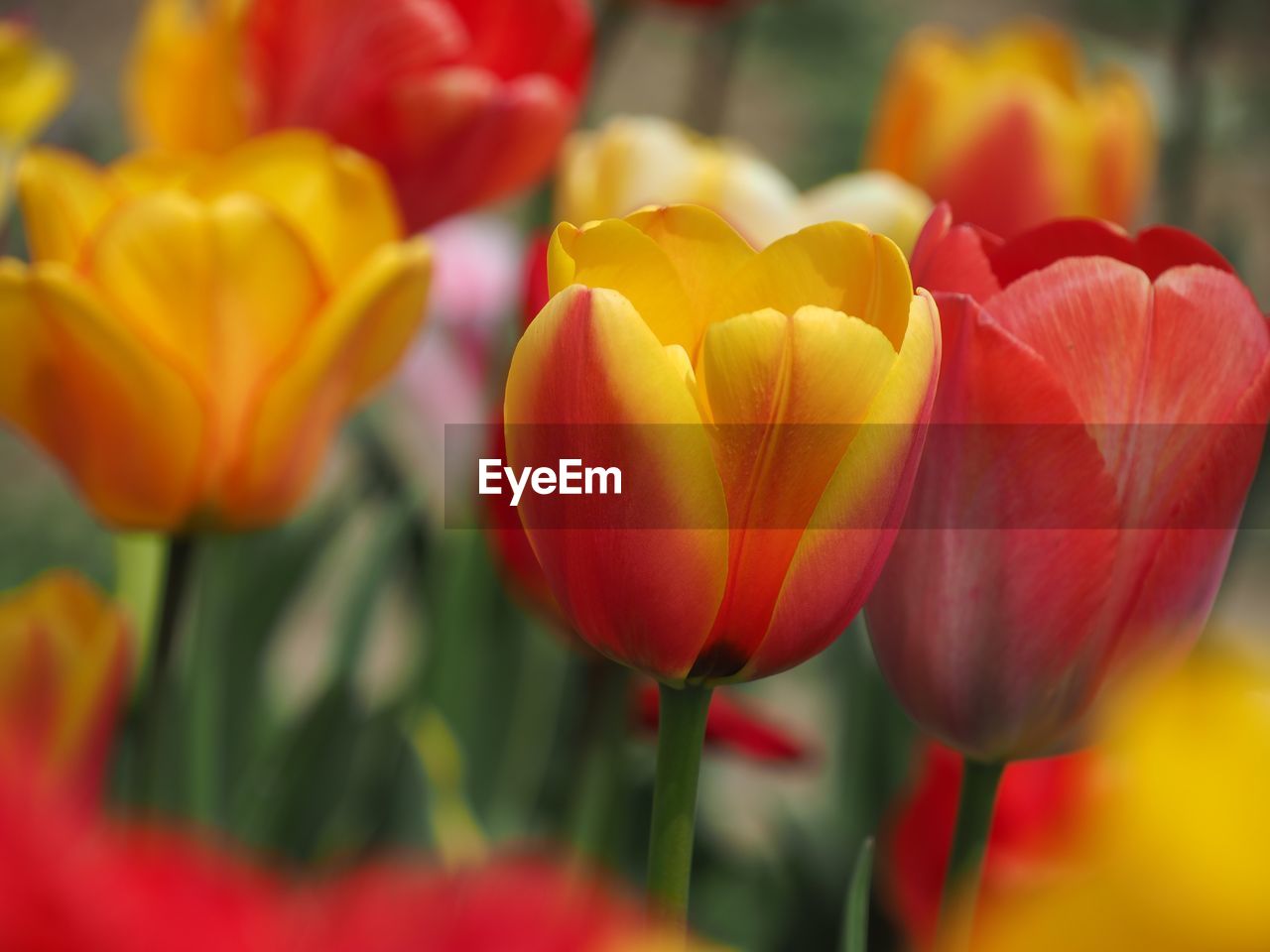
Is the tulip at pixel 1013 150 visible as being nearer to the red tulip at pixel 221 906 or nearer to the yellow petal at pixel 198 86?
the yellow petal at pixel 198 86

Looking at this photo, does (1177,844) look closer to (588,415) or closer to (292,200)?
(588,415)

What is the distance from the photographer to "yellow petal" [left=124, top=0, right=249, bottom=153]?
1.21ft

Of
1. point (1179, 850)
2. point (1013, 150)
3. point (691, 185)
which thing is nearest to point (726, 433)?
point (1179, 850)

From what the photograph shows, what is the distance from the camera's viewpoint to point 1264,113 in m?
0.87

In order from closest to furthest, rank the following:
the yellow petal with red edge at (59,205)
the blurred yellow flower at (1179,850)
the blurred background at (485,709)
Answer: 1. the blurred yellow flower at (1179,850)
2. the yellow petal with red edge at (59,205)
3. the blurred background at (485,709)

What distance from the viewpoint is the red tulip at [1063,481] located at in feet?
0.62

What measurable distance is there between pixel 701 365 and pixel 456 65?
207mm

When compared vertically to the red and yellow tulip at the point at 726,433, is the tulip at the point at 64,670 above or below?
below

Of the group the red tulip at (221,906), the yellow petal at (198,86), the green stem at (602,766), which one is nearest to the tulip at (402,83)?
the yellow petal at (198,86)

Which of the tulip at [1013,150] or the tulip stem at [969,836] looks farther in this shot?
the tulip at [1013,150]

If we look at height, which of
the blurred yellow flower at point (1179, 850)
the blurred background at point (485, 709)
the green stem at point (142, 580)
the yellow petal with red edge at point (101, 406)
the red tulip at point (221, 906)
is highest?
the blurred yellow flower at point (1179, 850)

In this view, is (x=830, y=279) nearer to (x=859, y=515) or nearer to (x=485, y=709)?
(x=859, y=515)

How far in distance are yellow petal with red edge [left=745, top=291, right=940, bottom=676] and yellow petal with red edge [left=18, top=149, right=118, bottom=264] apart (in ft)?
0.56

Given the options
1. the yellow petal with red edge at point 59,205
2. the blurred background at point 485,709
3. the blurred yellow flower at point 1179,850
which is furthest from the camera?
the blurred background at point 485,709
